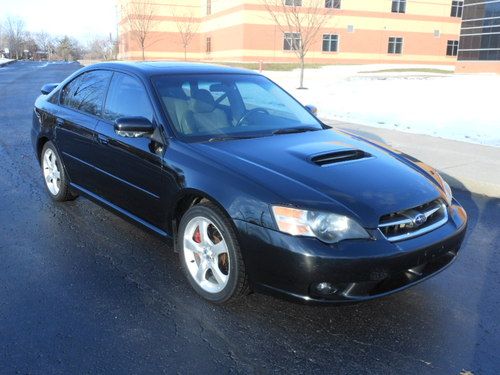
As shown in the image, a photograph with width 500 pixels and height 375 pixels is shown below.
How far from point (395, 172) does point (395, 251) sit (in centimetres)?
84

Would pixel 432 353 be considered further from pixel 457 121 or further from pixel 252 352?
pixel 457 121

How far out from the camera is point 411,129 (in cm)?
1111

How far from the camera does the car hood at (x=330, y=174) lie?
3.06 m

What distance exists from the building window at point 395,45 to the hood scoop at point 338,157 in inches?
2081

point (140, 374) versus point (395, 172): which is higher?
point (395, 172)

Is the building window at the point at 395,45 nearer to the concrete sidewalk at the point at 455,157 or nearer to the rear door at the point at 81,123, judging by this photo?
the concrete sidewalk at the point at 455,157

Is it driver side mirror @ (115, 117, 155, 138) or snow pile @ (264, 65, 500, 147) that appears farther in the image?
snow pile @ (264, 65, 500, 147)

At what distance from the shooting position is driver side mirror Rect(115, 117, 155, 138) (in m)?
3.76

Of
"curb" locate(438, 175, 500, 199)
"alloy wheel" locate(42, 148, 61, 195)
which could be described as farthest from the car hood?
"curb" locate(438, 175, 500, 199)

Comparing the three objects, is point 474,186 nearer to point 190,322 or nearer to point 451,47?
point 190,322

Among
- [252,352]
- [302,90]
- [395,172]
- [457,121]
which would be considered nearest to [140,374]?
[252,352]

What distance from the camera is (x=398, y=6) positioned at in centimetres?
5222

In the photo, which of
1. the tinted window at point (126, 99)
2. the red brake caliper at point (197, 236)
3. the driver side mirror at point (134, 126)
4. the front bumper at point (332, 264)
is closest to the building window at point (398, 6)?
the tinted window at point (126, 99)

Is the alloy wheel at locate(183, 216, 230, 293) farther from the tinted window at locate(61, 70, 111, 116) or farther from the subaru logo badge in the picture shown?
the tinted window at locate(61, 70, 111, 116)
